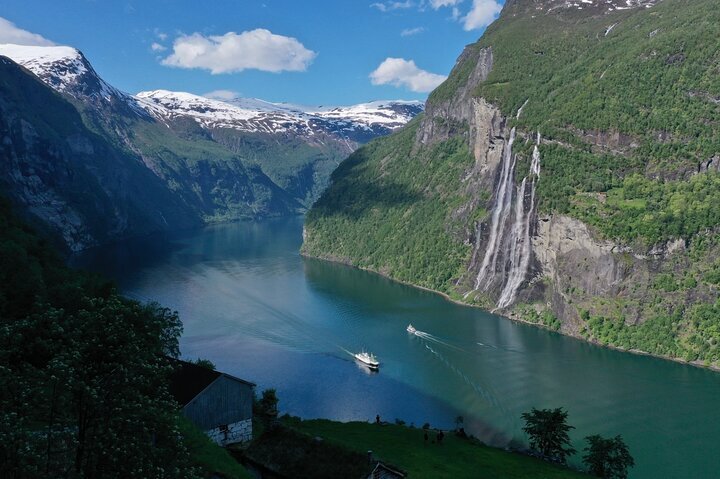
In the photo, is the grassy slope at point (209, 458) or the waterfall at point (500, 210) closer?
the grassy slope at point (209, 458)

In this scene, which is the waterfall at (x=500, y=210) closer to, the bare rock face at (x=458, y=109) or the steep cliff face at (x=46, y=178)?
the bare rock face at (x=458, y=109)

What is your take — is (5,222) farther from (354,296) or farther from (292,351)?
(354,296)

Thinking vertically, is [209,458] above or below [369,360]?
above

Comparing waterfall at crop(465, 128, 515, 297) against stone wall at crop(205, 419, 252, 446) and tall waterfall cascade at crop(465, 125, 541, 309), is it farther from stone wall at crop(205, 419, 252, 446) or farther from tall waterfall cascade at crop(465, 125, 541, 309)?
stone wall at crop(205, 419, 252, 446)

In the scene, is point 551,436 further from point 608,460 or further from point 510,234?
point 510,234

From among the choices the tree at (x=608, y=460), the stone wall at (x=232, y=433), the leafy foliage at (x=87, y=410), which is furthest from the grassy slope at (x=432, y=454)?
the leafy foliage at (x=87, y=410)

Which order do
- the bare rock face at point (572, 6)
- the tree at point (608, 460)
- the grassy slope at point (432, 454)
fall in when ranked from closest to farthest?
the grassy slope at point (432, 454) < the tree at point (608, 460) < the bare rock face at point (572, 6)

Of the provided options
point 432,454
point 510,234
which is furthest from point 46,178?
point 432,454
